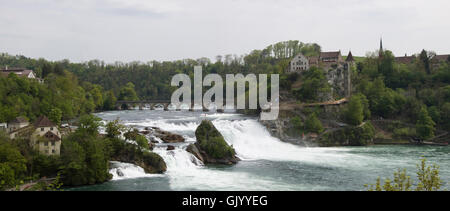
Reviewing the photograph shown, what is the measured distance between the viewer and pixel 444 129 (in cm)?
5622

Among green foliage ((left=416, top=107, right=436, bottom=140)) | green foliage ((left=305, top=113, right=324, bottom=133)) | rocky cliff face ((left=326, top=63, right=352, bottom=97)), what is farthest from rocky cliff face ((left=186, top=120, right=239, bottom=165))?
rocky cliff face ((left=326, top=63, right=352, bottom=97))

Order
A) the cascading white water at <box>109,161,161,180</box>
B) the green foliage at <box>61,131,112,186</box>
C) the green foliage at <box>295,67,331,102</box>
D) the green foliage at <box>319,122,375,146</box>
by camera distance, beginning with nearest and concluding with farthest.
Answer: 1. the green foliage at <box>61,131,112,186</box>
2. the cascading white water at <box>109,161,161,180</box>
3. the green foliage at <box>319,122,375,146</box>
4. the green foliage at <box>295,67,331,102</box>

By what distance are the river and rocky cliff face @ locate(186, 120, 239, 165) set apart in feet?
3.42

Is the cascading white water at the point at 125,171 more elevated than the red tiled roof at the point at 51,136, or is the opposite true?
the red tiled roof at the point at 51,136

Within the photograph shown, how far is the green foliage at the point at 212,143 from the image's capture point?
3769 centimetres

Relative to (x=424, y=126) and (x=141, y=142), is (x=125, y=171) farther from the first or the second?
(x=424, y=126)

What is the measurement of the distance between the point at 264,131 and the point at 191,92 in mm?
57318

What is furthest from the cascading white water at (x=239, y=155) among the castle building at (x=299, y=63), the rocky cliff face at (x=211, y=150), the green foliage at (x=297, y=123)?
the castle building at (x=299, y=63)

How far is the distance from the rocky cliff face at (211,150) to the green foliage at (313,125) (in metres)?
16.2

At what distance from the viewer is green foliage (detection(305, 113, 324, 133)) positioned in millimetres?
51656

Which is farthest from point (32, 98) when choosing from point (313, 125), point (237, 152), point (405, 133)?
point (405, 133)

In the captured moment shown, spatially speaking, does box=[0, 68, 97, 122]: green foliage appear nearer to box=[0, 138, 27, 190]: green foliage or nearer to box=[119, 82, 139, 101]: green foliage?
box=[0, 138, 27, 190]: green foliage

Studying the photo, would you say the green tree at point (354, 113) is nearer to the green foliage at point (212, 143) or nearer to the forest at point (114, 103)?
the forest at point (114, 103)
